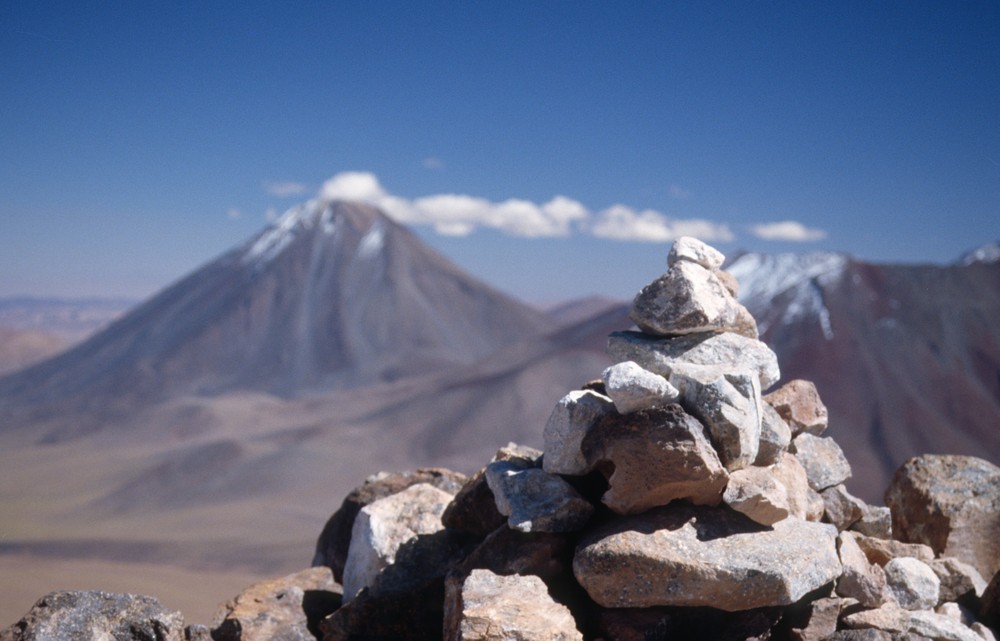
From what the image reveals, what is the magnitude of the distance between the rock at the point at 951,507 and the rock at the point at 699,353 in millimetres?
2364

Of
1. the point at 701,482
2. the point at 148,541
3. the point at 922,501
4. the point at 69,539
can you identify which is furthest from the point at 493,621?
the point at 69,539

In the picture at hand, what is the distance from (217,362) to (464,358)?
62.1 ft

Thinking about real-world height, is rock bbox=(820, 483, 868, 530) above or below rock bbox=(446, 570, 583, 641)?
above

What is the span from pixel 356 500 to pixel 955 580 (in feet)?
15.2

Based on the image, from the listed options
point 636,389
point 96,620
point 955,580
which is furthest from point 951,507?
point 96,620

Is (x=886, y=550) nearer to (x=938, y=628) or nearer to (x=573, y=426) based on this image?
(x=938, y=628)

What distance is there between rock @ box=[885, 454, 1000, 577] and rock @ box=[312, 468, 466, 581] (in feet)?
12.5

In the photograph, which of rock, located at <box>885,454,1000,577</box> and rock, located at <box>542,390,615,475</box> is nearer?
rock, located at <box>542,390,615,475</box>

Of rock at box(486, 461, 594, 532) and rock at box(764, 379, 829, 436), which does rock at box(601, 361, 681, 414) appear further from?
rock at box(764, 379, 829, 436)

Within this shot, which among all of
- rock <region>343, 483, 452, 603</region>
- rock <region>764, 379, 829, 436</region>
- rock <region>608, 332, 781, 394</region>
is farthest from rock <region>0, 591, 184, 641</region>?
rock <region>764, 379, 829, 436</region>

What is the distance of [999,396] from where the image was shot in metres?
35.5

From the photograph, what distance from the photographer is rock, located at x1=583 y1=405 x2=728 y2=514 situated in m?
4.41

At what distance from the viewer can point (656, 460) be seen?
4477 millimetres

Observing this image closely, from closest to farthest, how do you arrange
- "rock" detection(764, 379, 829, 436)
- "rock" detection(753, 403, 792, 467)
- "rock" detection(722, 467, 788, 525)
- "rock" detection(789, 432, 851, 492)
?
"rock" detection(722, 467, 788, 525)
"rock" detection(753, 403, 792, 467)
"rock" detection(789, 432, 851, 492)
"rock" detection(764, 379, 829, 436)
